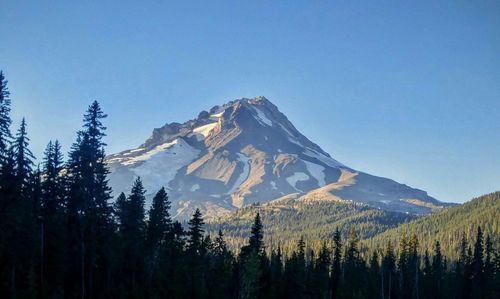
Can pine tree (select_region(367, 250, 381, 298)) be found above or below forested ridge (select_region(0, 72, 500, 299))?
below

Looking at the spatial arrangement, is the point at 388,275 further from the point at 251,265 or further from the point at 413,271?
A: the point at 251,265

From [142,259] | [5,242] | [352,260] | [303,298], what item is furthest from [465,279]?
[5,242]

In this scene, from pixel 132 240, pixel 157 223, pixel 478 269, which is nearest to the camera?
pixel 132 240

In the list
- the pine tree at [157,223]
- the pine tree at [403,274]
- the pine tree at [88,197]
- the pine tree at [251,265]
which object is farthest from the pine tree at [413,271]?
the pine tree at [88,197]

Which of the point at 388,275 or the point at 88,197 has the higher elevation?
the point at 88,197

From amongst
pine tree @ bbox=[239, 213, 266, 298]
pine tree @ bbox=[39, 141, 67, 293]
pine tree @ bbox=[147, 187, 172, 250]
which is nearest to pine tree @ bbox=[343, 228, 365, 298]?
pine tree @ bbox=[239, 213, 266, 298]

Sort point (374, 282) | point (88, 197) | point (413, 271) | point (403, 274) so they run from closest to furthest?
point (88, 197)
point (374, 282)
point (403, 274)
point (413, 271)

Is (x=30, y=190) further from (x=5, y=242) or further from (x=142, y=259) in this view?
(x=142, y=259)

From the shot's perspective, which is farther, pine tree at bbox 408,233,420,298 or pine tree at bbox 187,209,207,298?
pine tree at bbox 408,233,420,298

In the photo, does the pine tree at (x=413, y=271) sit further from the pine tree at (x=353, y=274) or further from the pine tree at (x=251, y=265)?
the pine tree at (x=251, y=265)

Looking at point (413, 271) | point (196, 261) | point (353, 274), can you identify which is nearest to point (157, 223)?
point (196, 261)

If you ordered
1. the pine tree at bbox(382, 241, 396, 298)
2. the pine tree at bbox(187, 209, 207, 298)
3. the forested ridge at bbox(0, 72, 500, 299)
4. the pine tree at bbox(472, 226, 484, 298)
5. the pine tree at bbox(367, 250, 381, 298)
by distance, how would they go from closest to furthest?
the forested ridge at bbox(0, 72, 500, 299) → the pine tree at bbox(187, 209, 207, 298) → the pine tree at bbox(472, 226, 484, 298) → the pine tree at bbox(367, 250, 381, 298) → the pine tree at bbox(382, 241, 396, 298)

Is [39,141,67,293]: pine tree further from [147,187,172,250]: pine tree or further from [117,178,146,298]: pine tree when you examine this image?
[147,187,172,250]: pine tree

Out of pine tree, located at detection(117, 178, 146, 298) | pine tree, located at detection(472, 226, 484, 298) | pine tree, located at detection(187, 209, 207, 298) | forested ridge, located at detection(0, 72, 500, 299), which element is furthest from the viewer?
pine tree, located at detection(472, 226, 484, 298)
